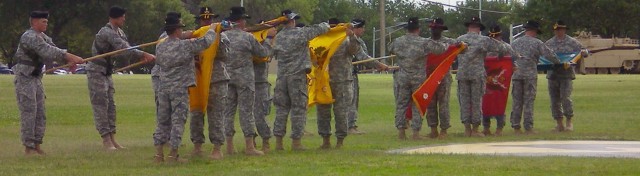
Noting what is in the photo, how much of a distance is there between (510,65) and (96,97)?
675cm

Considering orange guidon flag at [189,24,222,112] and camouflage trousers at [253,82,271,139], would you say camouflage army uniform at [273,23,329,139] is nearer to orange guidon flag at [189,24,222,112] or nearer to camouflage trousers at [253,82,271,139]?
camouflage trousers at [253,82,271,139]

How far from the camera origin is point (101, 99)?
15688 millimetres

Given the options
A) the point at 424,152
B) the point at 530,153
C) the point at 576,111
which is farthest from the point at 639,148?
the point at 576,111

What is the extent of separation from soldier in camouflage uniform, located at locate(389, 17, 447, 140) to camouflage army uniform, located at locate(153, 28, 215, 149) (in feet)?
16.0

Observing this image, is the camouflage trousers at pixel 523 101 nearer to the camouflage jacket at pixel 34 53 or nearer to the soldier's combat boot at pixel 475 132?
the soldier's combat boot at pixel 475 132

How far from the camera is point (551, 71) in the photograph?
65.4 feet

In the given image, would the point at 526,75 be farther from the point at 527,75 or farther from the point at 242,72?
the point at 242,72

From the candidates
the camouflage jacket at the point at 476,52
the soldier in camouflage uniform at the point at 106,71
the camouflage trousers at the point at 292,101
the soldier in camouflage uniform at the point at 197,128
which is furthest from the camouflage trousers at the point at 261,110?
the camouflage jacket at the point at 476,52

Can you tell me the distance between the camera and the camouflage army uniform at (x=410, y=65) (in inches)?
685

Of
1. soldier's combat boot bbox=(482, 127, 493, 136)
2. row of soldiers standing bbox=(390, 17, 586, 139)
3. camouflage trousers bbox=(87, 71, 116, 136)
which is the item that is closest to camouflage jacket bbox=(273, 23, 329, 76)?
camouflage trousers bbox=(87, 71, 116, 136)

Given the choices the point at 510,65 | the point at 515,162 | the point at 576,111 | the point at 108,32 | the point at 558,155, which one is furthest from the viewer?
the point at 576,111

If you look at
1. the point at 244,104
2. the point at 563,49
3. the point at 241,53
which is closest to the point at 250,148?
the point at 244,104

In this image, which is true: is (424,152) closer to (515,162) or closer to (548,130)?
(515,162)

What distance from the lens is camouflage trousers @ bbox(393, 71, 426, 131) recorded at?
17594mm
